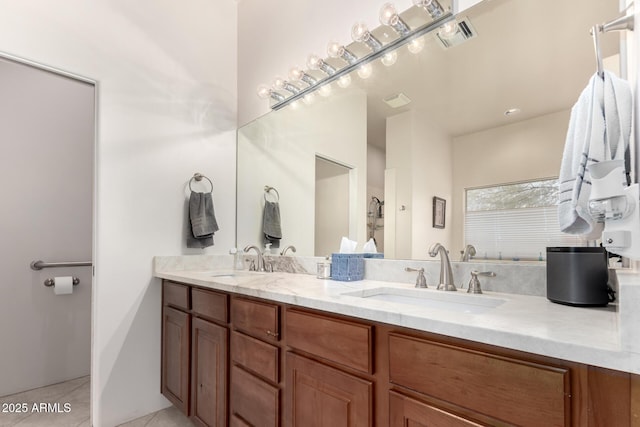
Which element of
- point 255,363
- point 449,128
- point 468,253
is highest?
point 449,128

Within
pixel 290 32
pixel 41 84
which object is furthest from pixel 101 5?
pixel 290 32

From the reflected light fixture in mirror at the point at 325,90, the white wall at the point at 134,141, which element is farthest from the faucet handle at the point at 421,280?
the white wall at the point at 134,141

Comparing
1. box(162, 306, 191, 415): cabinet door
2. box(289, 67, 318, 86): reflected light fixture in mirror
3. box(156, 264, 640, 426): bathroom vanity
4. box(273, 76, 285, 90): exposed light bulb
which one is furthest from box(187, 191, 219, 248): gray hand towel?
box(289, 67, 318, 86): reflected light fixture in mirror

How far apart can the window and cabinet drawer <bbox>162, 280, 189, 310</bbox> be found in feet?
4.97

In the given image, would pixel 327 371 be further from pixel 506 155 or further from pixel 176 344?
pixel 176 344

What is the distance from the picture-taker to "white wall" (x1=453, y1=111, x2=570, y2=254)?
1161 mm

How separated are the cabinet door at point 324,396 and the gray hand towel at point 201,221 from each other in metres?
1.34

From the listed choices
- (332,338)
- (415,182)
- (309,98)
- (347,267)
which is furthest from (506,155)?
(309,98)

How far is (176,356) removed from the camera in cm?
194

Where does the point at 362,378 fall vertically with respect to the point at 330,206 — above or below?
below

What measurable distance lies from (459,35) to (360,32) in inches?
19.0

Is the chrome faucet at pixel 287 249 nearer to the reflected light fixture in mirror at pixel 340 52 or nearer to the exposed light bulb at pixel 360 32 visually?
the reflected light fixture in mirror at pixel 340 52

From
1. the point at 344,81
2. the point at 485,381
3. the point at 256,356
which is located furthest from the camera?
the point at 344,81

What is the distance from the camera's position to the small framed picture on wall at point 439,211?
1.40 metres
